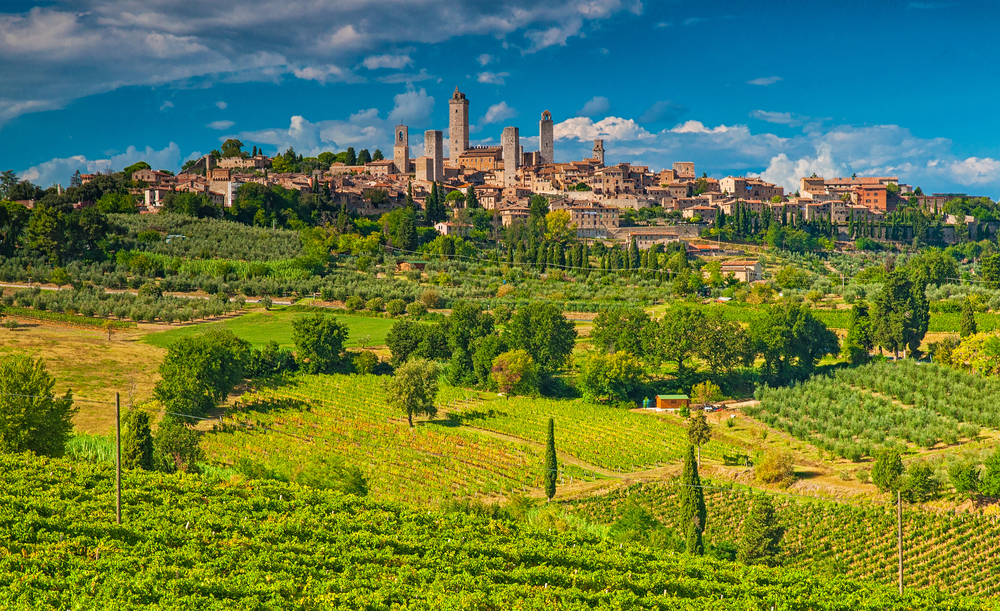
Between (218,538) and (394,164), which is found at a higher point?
(394,164)

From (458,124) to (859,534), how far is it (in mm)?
113254

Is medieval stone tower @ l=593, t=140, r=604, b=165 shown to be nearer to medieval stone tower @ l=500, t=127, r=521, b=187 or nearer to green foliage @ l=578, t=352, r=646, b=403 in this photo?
medieval stone tower @ l=500, t=127, r=521, b=187

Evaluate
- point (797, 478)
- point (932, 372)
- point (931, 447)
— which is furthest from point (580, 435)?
point (932, 372)

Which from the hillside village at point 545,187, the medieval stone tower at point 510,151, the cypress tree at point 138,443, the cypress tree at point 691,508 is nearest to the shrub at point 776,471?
the cypress tree at point 691,508

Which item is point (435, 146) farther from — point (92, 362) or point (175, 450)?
point (175, 450)

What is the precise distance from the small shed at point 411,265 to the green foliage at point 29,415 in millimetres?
46503

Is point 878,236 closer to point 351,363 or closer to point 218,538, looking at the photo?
point 351,363

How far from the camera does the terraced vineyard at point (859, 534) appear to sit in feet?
76.4

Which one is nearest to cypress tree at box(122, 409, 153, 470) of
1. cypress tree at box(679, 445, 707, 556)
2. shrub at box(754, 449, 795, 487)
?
cypress tree at box(679, 445, 707, 556)

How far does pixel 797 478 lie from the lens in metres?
Answer: 32.7

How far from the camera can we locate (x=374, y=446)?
3366 centimetres

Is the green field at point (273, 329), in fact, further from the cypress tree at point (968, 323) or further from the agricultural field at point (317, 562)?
the cypress tree at point (968, 323)

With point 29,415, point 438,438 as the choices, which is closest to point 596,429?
point 438,438

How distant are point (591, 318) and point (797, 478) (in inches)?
1112
